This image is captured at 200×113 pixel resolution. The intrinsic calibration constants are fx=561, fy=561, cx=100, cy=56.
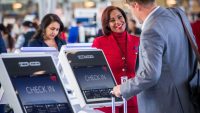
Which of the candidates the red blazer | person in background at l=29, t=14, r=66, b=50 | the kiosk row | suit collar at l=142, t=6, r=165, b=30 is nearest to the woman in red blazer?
the red blazer

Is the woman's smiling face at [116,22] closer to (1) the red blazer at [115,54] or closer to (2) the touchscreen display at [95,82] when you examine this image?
(1) the red blazer at [115,54]

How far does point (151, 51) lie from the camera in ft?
11.4

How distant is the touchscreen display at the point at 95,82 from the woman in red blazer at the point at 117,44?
839 mm

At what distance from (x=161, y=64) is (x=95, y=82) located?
75cm

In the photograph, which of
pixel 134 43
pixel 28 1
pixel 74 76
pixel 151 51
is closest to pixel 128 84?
pixel 151 51

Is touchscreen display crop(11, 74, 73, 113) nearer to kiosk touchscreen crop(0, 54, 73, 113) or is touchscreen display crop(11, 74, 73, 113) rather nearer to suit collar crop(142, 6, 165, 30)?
kiosk touchscreen crop(0, 54, 73, 113)

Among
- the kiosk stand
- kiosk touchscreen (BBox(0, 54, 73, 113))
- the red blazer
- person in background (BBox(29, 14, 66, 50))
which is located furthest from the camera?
person in background (BBox(29, 14, 66, 50))

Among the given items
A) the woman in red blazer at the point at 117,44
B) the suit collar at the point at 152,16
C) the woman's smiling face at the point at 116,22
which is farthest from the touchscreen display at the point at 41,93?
the woman's smiling face at the point at 116,22

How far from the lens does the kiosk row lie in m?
3.45

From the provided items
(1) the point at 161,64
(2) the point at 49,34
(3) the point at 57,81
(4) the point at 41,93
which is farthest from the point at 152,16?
(2) the point at 49,34

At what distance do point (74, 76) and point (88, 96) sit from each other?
0.18 m

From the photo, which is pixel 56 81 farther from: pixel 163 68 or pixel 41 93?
pixel 163 68

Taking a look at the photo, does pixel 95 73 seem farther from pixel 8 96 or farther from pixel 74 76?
pixel 8 96

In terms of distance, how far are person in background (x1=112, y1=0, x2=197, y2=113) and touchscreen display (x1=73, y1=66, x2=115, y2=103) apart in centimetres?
31
